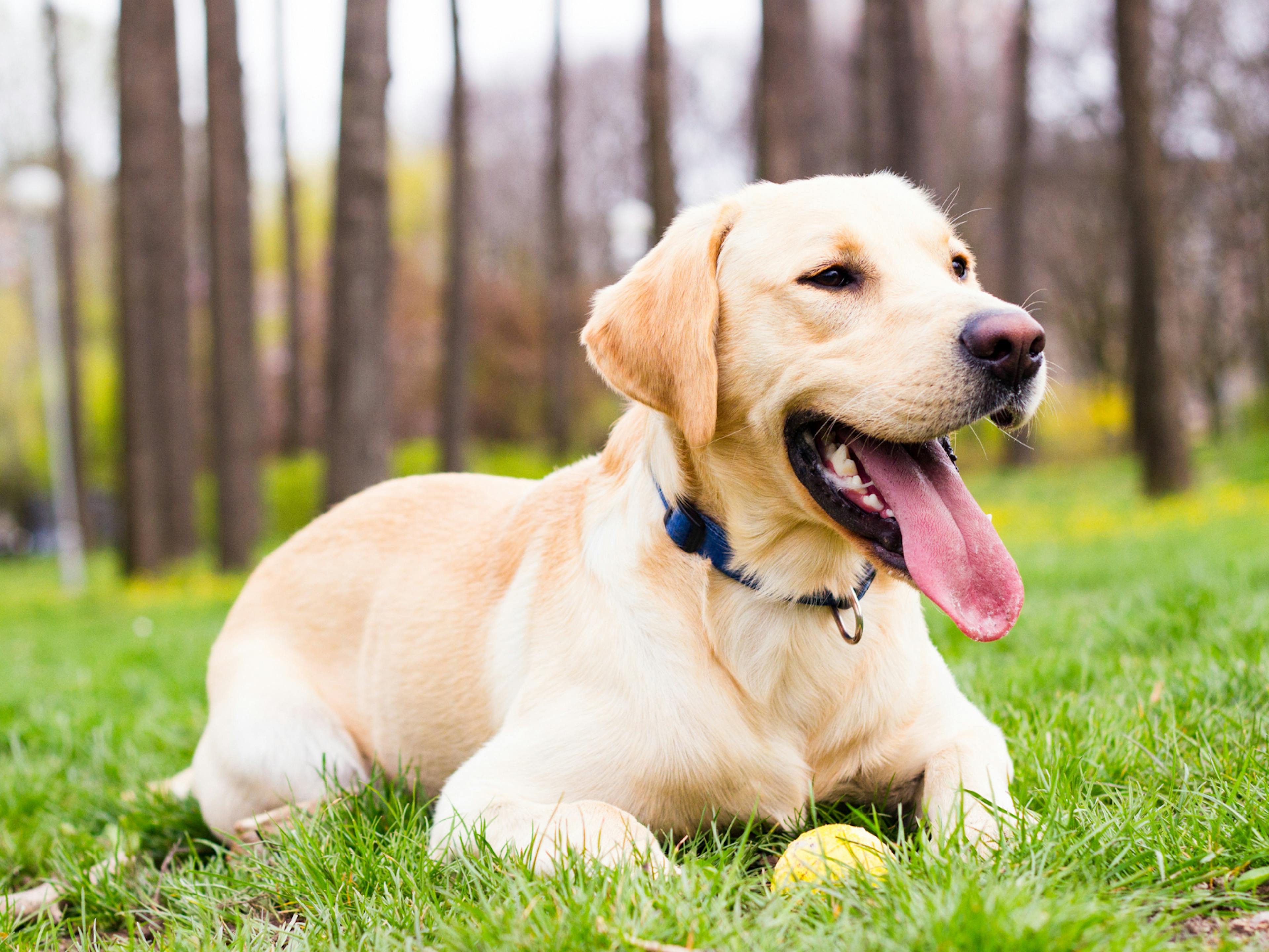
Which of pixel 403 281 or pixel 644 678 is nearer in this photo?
pixel 644 678

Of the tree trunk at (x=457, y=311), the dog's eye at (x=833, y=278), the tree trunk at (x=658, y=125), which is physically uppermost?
the tree trunk at (x=658, y=125)

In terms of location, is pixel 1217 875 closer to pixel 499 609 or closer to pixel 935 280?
pixel 935 280

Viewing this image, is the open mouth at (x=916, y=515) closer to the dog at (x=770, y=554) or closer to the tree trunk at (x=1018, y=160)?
the dog at (x=770, y=554)

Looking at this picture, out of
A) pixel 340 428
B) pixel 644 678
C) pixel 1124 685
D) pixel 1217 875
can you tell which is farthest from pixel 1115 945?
pixel 340 428

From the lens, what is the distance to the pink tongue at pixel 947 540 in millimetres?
2244

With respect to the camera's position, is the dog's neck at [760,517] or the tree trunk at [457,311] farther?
the tree trunk at [457,311]

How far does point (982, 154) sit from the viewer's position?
26.6 metres

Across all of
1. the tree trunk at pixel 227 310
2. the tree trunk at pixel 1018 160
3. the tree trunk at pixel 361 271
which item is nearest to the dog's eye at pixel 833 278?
the tree trunk at pixel 361 271

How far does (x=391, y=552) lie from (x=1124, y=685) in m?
2.38

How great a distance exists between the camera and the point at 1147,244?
11477mm

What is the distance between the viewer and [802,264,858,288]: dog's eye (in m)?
2.47

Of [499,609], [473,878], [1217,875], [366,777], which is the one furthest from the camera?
[366,777]

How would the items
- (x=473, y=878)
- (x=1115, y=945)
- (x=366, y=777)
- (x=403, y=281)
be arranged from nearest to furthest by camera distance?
(x=1115, y=945)
(x=473, y=878)
(x=366, y=777)
(x=403, y=281)

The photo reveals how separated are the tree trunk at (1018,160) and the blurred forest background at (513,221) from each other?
66 millimetres
